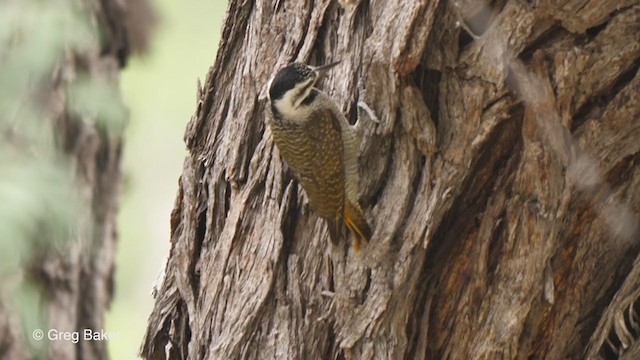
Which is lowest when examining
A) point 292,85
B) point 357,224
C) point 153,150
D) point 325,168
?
point 357,224

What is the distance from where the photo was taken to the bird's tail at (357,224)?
3.02 metres

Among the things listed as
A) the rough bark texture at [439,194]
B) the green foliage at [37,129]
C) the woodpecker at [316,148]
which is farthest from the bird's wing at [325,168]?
the green foliage at [37,129]

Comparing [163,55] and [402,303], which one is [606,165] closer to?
[402,303]

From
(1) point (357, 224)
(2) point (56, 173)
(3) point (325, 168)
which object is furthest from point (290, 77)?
(2) point (56, 173)

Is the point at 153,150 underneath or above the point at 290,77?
above

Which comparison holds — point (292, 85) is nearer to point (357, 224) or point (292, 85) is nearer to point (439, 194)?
point (357, 224)

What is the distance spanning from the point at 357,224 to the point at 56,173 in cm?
252

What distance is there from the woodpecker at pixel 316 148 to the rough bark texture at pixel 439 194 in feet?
0.19

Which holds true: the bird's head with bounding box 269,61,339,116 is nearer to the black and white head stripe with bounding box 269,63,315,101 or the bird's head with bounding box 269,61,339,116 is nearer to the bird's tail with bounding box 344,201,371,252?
the black and white head stripe with bounding box 269,63,315,101

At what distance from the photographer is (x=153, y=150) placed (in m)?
6.26

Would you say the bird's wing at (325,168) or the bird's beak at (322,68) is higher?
the bird's beak at (322,68)

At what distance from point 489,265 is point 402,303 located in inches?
12.0

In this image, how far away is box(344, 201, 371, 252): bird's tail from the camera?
9.90 ft

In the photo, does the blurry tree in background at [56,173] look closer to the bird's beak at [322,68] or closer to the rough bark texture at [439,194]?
the rough bark texture at [439,194]
